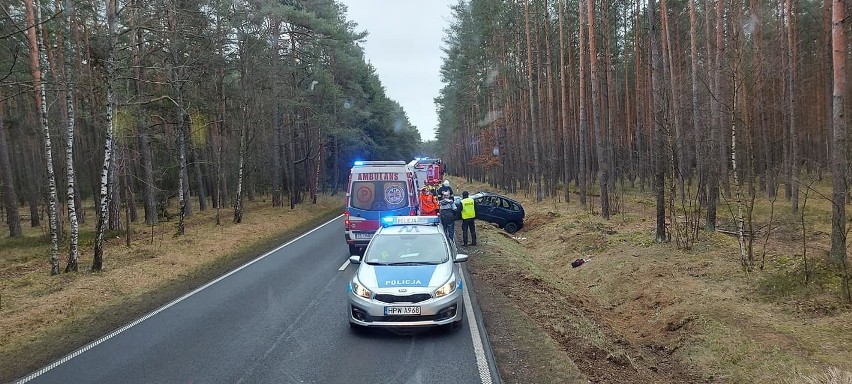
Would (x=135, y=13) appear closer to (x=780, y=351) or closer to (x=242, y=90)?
(x=242, y=90)

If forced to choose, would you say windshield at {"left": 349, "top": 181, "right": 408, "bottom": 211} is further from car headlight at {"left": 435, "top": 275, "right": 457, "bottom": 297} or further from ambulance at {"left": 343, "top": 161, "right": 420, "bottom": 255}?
car headlight at {"left": 435, "top": 275, "right": 457, "bottom": 297}

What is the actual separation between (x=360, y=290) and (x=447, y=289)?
1307mm

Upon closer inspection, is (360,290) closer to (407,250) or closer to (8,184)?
(407,250)

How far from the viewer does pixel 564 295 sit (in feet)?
34.2

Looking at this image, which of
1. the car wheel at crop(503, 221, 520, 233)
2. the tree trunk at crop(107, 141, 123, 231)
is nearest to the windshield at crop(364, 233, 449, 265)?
the tree trunk at crop(107, 141, 123, 231)

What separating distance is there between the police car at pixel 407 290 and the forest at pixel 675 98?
Answer: 5.93 meters

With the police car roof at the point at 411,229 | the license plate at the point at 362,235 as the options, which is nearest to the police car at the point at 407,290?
the police car roof at the point at 411,229

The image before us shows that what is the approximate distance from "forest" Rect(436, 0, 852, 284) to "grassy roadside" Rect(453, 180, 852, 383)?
0.73 metres

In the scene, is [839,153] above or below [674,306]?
above

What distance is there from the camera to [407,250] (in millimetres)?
8539

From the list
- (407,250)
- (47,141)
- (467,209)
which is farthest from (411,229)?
(47,141)

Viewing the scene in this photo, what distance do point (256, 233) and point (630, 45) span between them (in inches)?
1262

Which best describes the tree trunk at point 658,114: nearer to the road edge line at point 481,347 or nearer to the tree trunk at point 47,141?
the road edge line at point 481,347

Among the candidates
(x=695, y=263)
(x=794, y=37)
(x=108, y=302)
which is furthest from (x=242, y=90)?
(x=794, y=37)
